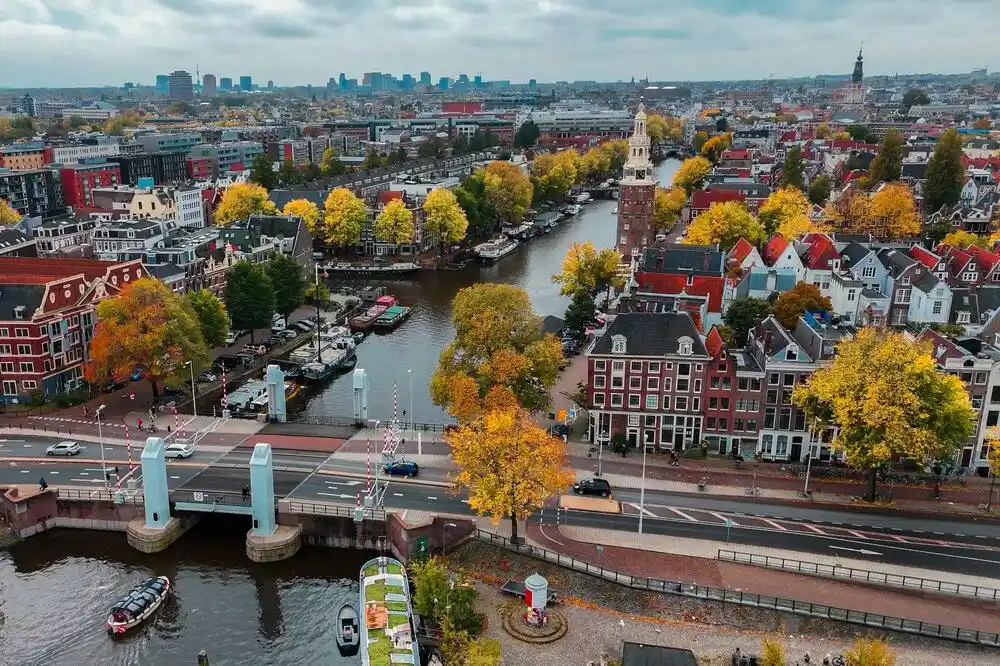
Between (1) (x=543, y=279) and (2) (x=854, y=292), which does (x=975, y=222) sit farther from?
(1) (x=543, y=279)

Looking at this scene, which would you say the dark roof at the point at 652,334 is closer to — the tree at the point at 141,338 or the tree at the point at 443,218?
the tree at the point at 141,338

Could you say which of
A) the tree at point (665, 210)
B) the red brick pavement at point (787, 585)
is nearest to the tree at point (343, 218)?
the tree at point (665, 210)

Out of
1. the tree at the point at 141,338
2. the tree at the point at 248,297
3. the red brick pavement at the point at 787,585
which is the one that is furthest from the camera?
the tree at the point at 248,297

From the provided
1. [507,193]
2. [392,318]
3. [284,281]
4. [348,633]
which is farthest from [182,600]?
[507,193]

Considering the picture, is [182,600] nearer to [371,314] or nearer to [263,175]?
[371,314]

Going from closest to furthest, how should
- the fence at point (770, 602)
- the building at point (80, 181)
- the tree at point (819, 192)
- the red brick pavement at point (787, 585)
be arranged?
the fence at point (770, 602) → the red brick pavement at point (787, 585) → the tree at point (819, 192) → the building at point (80, 181)

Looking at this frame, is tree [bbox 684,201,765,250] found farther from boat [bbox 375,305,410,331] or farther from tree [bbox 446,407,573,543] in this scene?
tree [bbox 446,407,573,543]

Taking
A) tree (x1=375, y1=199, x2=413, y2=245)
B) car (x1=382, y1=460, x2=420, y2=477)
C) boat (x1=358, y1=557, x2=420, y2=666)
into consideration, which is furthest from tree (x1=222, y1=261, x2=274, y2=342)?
tree (x1=375, y1=199, x2=413, y2=245)
